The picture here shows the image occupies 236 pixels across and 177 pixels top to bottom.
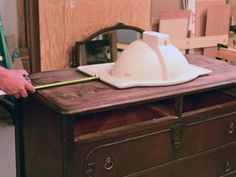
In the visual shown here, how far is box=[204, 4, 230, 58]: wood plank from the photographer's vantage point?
138 inches

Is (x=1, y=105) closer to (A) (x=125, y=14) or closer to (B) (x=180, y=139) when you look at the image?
(A) (x=125, y=14)

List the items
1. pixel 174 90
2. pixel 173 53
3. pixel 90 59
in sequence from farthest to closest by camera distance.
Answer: pixel 90 59, pixel 173 53, pixel 174 90

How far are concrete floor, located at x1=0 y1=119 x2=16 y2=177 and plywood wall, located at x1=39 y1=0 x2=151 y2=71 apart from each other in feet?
1.74

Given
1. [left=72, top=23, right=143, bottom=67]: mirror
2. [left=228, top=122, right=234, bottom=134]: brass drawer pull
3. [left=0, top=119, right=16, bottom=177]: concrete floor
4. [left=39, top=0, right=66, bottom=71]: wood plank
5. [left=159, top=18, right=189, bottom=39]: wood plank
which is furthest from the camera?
[left=159, top=18, right=189, bottom=39]: wood plank

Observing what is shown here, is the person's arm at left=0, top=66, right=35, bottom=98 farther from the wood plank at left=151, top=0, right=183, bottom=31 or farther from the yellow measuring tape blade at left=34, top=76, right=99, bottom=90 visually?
the wood plank at left=151, top=0, right=183, bottom=31

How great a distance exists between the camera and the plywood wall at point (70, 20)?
2.62 metres

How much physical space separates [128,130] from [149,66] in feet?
0.94

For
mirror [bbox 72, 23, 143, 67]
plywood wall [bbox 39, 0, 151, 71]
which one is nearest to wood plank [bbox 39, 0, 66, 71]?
plywood wall [bbox 39, 0, 151, 71]

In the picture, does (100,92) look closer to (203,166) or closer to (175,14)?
(203,166)

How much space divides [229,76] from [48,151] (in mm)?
847

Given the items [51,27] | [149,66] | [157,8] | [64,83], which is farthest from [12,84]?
[157,8]

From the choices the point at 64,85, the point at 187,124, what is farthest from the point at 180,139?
the point at 64,85

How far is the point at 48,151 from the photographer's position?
146cm

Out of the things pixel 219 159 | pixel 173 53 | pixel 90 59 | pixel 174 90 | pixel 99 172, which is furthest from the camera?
pixel 90 59
